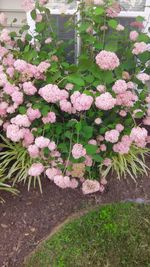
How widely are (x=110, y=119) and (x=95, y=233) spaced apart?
81cm

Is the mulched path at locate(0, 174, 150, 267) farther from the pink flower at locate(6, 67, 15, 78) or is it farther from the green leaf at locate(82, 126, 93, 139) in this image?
the pink flower at locate(6, 67, 15, 78)

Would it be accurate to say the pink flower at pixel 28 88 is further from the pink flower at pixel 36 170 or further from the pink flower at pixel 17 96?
the pink flower at pixel 36 170

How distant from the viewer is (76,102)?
6.39 ft

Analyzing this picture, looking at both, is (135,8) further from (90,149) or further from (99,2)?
(90,149)

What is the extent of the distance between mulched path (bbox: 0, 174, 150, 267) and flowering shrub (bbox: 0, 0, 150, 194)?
0.12 m

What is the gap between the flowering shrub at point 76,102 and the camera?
2.07 meters

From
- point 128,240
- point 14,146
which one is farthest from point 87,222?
point 14,146

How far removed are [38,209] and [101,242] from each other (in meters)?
0.59

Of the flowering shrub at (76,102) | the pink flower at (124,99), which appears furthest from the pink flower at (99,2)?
the pink flower at (124,99)

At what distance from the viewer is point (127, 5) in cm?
300

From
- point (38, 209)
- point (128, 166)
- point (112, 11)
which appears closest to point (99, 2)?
point (112, 11)

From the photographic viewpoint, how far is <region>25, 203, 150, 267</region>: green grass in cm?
196

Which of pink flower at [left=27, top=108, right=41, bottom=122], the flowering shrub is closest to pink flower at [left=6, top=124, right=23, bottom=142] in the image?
the flowering shrub

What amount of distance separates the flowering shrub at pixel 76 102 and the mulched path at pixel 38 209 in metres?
0.12
